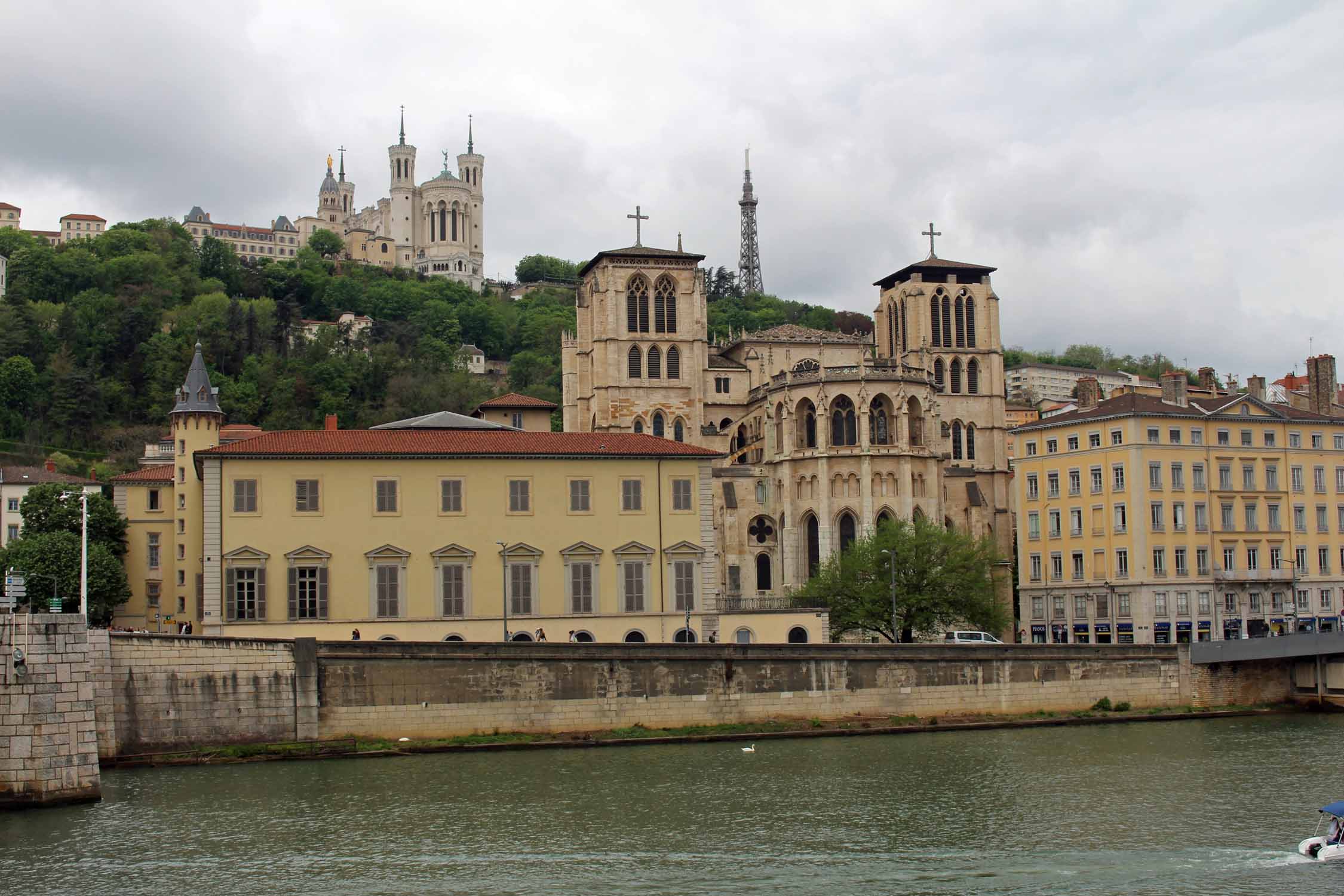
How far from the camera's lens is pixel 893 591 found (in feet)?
210

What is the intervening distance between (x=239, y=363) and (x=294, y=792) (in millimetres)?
112401

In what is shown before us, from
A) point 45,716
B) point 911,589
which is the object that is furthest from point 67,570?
point 911,589

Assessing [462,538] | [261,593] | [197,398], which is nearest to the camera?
[261,593]

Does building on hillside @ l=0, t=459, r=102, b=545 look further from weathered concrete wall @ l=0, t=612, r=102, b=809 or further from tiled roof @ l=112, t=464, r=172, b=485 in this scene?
weathered concrete wall @ l=0, t=612, r=102, b=809

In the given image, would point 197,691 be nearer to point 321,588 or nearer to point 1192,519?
point 321,588

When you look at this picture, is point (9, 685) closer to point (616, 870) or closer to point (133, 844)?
point (133, 844)

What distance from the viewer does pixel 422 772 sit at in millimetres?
44562

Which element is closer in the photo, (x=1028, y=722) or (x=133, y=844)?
(x=133, y=844)

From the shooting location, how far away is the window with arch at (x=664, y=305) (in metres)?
94.8

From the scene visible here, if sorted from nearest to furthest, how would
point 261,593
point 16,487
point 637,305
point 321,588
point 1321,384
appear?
point 261,593 → point 321,588 → point 1321,384 → point 16,487 → point 637,305

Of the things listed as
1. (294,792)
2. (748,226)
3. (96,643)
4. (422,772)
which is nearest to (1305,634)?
(422,772)

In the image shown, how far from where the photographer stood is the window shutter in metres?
55.8

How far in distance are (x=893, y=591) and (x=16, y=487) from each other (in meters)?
53.8

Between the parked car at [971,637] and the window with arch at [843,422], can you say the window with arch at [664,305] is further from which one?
the parked car at [971,637]
